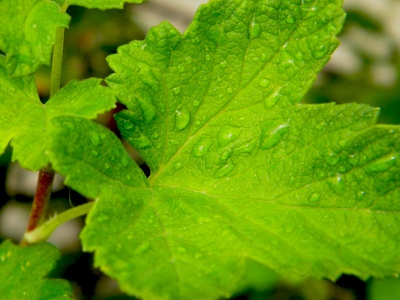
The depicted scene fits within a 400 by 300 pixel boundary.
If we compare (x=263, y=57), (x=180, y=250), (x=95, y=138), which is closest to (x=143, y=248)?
(x=180, y=250)

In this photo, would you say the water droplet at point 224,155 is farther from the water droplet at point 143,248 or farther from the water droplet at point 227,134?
the water droplet at point 143,248

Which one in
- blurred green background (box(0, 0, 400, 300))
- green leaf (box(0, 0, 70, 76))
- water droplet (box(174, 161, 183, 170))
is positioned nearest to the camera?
green leaf (box(0, 0, 70, 76))

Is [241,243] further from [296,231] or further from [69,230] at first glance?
[69,230]

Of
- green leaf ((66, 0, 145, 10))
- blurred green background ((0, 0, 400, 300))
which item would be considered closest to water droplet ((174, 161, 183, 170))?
green leaf ((66, 0, 145, 10))

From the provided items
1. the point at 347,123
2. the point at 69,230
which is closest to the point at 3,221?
the point at 69,230

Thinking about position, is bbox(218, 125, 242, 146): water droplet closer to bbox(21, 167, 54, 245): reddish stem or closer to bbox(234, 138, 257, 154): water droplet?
bbox(234, 138, 257, 154): water droplet

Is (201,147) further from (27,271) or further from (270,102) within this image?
(27,271)
